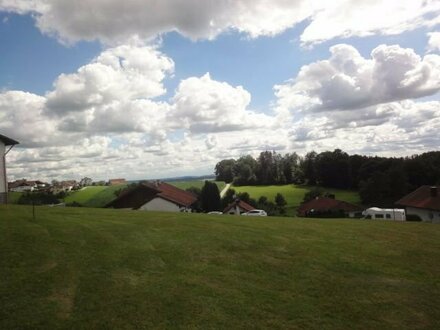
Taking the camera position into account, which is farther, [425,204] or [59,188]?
[59,188]

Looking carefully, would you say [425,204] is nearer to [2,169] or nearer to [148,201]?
[148,201]

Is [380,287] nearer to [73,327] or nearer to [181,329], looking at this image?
[181,329]

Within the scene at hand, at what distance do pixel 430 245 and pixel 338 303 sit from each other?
10472 mm

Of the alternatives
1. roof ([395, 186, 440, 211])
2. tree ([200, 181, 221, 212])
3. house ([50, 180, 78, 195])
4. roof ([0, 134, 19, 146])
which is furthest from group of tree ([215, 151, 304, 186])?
roof ([0, 134, 19, 146])

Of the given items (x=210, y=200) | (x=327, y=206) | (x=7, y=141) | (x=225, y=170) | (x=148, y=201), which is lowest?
(x=327, y=206)

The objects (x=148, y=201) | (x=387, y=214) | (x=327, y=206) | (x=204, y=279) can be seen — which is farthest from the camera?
(x=327, y=206)

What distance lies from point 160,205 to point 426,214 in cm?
3532

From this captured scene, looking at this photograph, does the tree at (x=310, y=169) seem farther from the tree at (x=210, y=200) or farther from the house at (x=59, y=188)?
the house at (x=59, y=188)

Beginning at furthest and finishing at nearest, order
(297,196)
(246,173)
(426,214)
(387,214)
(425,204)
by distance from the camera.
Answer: (246,173)
(297,196)
(387,214)
(426,214)
(425,204)

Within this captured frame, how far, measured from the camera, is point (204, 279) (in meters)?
12.0

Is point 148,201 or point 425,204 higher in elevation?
point 148,201

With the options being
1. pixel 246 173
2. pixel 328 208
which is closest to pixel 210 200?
pixel 328 208

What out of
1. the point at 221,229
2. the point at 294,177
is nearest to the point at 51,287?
the point at 221,229

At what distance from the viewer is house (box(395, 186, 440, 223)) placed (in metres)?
54.2
